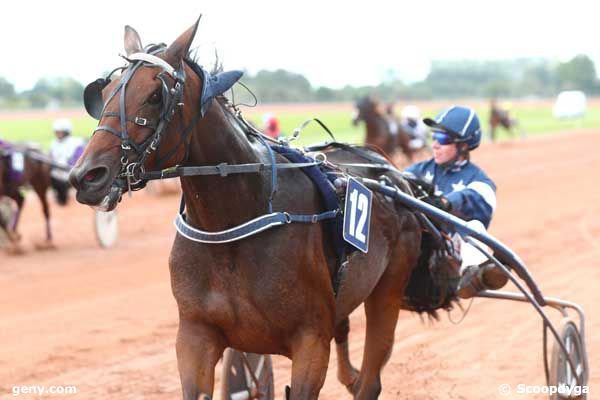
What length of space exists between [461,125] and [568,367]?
1.52 meters

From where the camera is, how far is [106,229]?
12156mm

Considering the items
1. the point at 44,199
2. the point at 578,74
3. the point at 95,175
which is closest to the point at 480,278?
the point at 95,175

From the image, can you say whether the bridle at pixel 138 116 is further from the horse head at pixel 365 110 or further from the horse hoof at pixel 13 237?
the horse head at pixel 365 110

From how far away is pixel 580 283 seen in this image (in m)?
8.77

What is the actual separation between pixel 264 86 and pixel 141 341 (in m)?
47.9

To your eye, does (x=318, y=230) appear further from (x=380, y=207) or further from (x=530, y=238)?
(x=530, y=238)

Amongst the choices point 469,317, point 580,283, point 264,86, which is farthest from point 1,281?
point 264,86

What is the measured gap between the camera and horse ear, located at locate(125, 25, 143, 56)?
3718 mm

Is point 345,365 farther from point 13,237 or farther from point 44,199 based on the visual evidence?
point 44,199

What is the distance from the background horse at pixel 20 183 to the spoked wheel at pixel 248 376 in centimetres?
751

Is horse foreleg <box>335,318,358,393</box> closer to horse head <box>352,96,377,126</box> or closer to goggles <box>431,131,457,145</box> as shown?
goggles <box>431,131,457,145</box>

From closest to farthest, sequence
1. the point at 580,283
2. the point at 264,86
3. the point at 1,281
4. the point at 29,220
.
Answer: the point at 580,283 → the point at 1,281 → the point at 29,220 → the point at 264,86

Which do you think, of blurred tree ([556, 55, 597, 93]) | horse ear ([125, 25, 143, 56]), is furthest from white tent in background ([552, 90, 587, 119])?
horse ear ([125, 25, 143, 56])

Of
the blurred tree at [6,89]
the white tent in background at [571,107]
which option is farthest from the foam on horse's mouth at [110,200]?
the blurred tree at [6,89]
